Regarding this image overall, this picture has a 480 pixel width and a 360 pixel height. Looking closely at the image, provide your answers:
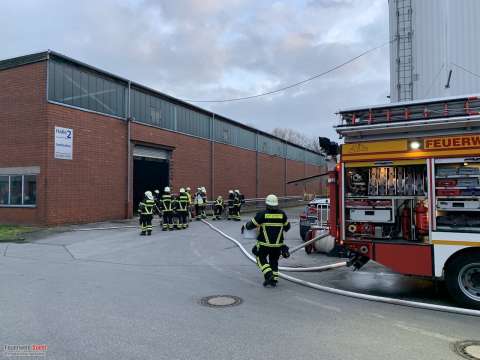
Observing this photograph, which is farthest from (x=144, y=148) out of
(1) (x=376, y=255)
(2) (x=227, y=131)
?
(1) (x=376, y=255)

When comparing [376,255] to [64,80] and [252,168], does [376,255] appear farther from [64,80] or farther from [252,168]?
[252,168]

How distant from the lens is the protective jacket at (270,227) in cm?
753

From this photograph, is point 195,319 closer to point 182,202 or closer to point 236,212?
point 182,202

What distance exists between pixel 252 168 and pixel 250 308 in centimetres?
3030

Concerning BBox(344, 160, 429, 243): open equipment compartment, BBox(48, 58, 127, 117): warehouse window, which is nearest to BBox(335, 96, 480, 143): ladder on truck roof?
BBox(344, 160, 429, 243): open equipment compartment

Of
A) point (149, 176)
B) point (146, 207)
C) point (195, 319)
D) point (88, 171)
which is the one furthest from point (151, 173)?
point (195, 319)

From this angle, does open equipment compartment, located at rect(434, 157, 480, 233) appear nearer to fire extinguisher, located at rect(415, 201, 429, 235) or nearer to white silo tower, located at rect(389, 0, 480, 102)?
fire extinguisher, located at rect(415, 201, 429, 235)

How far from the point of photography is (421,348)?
15.0 feet

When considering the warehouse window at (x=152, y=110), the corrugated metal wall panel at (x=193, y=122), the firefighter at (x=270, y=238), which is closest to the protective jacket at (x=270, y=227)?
the firefighter at (x=270, y=238)

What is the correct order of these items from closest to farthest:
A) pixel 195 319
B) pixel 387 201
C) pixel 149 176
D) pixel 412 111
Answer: pixel 195 319 < pixel 412 111 < pixel 387 201 < pixel 149 176

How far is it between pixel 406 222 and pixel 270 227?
225cm

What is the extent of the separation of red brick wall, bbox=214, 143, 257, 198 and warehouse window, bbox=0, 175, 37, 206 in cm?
1386

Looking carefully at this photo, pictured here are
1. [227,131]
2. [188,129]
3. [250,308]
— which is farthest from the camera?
[227,131]

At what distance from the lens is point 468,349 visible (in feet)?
14.8
